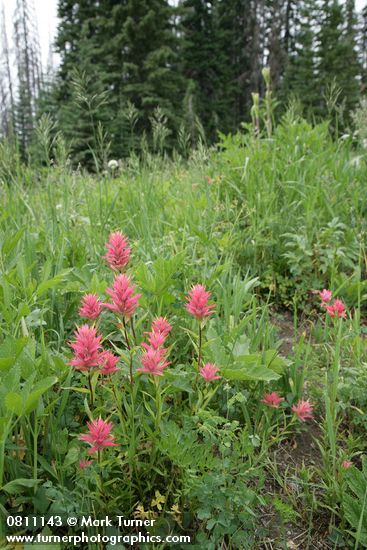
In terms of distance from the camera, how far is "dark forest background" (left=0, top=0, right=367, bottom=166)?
18.3 metres

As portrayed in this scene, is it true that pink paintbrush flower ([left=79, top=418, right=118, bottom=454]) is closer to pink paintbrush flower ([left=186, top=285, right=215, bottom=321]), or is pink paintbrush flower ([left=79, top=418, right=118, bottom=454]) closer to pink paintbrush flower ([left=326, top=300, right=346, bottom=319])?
pink paintbrush flower ([left=186, top=285, right=215, bottom=321])

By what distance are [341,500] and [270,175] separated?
2429 mm

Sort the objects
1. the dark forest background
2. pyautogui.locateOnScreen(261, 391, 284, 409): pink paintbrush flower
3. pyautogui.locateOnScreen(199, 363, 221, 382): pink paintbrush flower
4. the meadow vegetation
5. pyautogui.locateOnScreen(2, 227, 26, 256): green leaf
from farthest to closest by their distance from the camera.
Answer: the dark forest background, pyautogui.locateOnScreen(2, 227, 26, 256): green leaf, pyautogui.locateOnScreen(261, 391, 284, 409): pink paintbrush flower, pyautogui.locateOnScreen(199, 363, 221, 382): pink paintbrush flower, the meadow vegetation

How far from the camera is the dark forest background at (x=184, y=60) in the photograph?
18.3 m

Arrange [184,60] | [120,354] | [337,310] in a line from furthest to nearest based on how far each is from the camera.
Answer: [184,60], [337,310], [120,354]

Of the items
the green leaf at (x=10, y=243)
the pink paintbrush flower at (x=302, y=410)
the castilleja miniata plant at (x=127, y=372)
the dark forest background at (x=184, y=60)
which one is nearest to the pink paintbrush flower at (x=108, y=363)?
the castilleja miniata plant at (x=127, y=372)

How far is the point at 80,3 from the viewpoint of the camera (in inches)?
892

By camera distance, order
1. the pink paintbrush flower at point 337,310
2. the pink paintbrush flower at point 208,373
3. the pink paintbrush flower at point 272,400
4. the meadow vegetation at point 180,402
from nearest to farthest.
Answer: the meadow vegetation at point 180,402
the pink paintbrush flower at point 208,373
the pink paintbrush flower at point 272,400
the pink paintbrush flower at point 337,310

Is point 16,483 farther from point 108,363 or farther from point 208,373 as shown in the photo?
point 208,373

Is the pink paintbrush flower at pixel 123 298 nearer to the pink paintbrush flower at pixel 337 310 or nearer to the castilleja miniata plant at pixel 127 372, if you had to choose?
the castilleja miniata plant at pixel 127 372

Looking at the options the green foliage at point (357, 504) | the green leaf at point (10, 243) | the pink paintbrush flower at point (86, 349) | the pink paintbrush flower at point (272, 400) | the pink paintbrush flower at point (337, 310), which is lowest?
the green foliage at point (357, 504)

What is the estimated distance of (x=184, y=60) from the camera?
29.0 m

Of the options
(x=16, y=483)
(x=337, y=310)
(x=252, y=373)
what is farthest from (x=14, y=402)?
(x=337, y=310)

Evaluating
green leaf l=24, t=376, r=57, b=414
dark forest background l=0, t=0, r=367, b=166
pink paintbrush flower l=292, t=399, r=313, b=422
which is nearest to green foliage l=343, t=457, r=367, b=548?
pink paintbrush flower l=292, t=399, r=313, b=422
